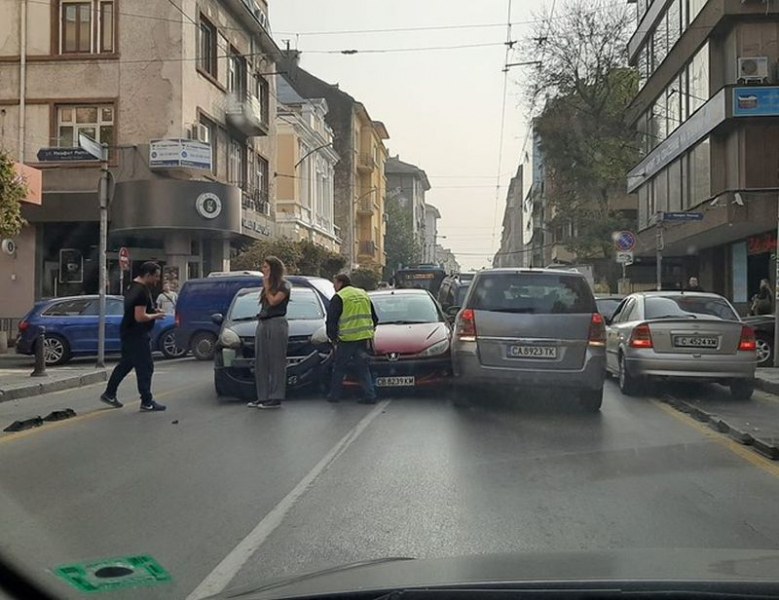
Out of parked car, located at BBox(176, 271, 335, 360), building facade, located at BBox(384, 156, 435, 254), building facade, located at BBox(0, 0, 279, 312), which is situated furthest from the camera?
building facade, located at BBox(384, 156, 435, 254)

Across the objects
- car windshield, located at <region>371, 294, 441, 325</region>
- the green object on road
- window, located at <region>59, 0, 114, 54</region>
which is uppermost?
window, located at <region>59, 0, 114, 54</region>

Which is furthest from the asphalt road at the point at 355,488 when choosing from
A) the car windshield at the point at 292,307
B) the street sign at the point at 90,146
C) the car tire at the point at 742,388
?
the street sign at the point at 90,146

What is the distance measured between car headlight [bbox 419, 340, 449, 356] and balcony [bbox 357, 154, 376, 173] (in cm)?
5885

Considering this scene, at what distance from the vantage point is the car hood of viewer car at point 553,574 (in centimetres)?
274

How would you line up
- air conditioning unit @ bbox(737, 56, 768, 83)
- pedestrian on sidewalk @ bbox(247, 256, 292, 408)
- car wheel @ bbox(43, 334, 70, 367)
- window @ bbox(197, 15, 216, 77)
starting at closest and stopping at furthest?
pedestrian on sidewalk @ bbox(247, 256, 292, 408) → car wheel @ bbox(43, 334, 70, 367) → air conditioning unit @ bbox(737, 56, 768, 83) → window @ bbox(197, 15, 216, 77)

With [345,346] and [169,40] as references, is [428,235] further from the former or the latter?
[345,346]

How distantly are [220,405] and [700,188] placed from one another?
21955mm

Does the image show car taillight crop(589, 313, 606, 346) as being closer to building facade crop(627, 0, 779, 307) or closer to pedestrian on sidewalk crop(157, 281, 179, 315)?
building facade crop(627, 0, 779, 307)

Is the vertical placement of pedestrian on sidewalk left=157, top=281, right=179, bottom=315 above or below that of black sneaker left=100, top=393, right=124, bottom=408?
above

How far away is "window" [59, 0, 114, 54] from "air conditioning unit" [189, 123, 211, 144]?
11.8ft

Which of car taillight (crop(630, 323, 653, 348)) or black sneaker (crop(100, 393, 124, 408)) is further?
car taillight (crop(630, 323, 653, 348))

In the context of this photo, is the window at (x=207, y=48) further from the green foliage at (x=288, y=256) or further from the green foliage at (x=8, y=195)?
the green foliage at (x=8, y=195)

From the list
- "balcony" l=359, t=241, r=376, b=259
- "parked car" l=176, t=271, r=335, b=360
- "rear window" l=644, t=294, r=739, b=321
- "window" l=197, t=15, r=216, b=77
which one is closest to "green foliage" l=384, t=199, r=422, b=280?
"balcony" l=359, t=241, r=376, b=259

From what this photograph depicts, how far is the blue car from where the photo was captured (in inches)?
720
